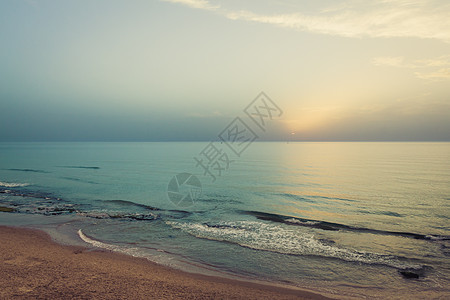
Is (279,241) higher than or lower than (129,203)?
higher

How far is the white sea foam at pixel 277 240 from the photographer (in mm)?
15109

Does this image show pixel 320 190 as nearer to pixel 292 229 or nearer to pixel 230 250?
pixel 292 229

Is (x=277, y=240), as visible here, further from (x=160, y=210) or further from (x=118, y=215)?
(x=118, y=215)

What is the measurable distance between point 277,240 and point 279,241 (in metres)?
0.23

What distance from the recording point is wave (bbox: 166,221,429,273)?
48.9ft

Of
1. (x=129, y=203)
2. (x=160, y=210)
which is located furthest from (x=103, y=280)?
(x=129, y=203)

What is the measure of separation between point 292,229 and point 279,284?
9466 mm

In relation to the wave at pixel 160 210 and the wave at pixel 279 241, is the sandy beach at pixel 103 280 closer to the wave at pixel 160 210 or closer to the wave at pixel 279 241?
the wave at pixel 279 241

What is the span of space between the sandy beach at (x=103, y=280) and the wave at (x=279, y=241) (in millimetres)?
5373

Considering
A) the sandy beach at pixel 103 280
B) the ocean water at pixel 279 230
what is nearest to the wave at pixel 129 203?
the ocean water at pixel 279 230

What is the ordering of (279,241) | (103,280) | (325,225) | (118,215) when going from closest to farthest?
(103,280) < (279,241) < (325,225) < (118,215)

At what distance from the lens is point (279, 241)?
1783cm

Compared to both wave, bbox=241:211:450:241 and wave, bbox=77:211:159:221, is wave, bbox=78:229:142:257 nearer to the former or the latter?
wave, bbox=77:211:159:221

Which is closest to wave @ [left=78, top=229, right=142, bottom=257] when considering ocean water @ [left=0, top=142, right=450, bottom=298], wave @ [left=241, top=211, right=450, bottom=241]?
ocean water @ [left=0, top=142, right=450, bottom=298]
